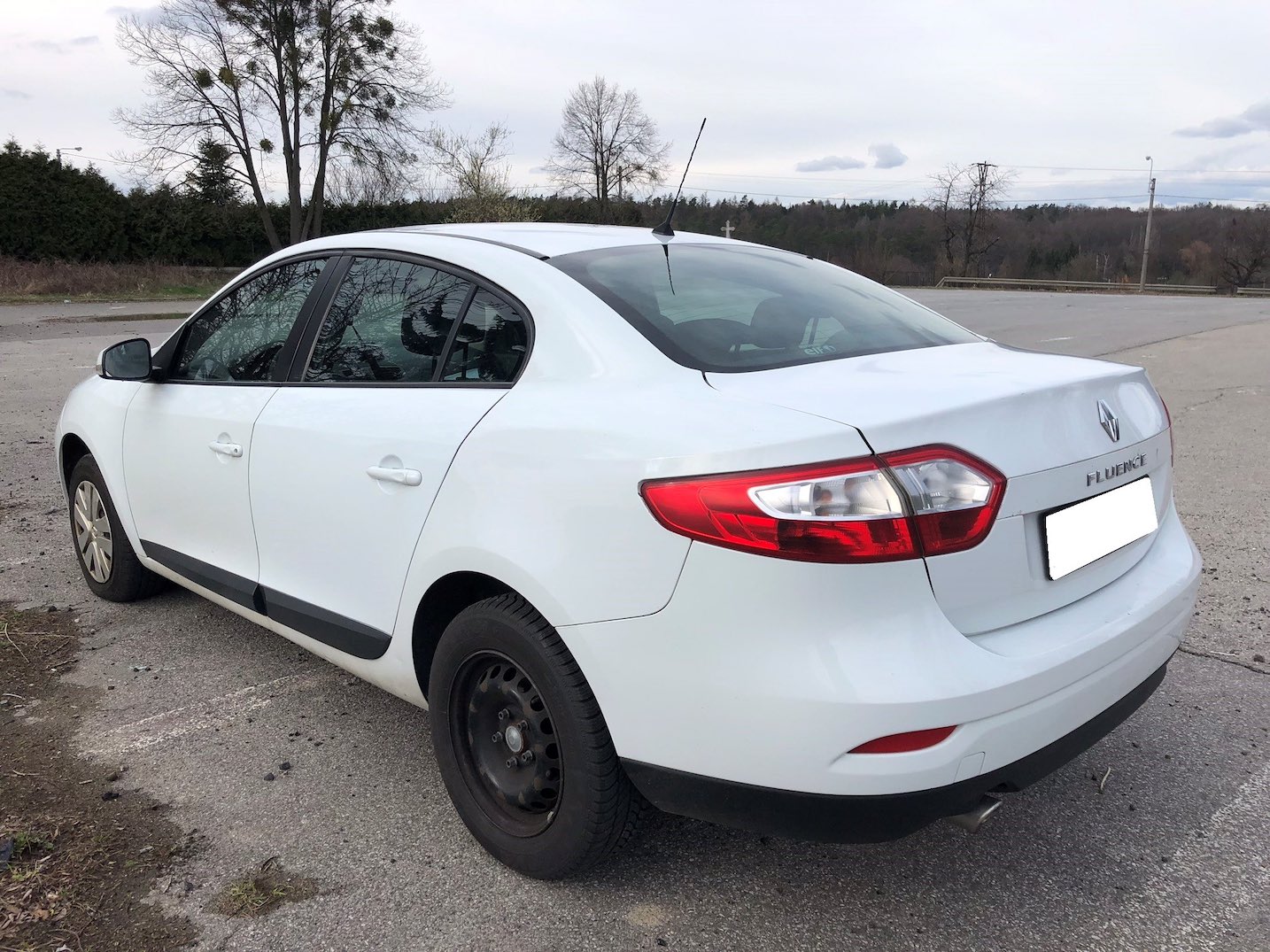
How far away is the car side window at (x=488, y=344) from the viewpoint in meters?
2.45

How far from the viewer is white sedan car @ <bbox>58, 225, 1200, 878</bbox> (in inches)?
72.1

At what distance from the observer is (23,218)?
31281 mm

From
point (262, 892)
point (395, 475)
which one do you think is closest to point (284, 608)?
point (395, 475)

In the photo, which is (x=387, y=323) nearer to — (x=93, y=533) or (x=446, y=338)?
(x=446, y=338)

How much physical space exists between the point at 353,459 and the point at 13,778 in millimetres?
1421

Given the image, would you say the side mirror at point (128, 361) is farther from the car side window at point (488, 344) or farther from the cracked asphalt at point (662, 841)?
the car side window at point (488, 344)

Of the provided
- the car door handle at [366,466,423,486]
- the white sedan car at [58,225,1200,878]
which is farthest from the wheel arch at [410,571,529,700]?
the car door handle at [366,466,423,486]

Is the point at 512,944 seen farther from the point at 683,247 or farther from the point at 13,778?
the point at 683,247

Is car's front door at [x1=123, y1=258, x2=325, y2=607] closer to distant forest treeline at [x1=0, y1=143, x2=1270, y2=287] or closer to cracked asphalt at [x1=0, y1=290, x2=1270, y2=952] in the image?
cracked asphalt at [x1=0, y1=290, x2=1270, y2=952]

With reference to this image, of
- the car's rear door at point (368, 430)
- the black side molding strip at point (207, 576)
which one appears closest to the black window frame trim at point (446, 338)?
the car's rear door at point (368, 430)

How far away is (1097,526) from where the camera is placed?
220 centimetres

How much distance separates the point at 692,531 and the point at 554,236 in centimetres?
142

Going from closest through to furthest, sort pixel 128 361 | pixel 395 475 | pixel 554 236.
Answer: pixel 395 475 → pixel 554 236 → pixel 128 361

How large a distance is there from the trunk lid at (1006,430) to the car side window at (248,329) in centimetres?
173
